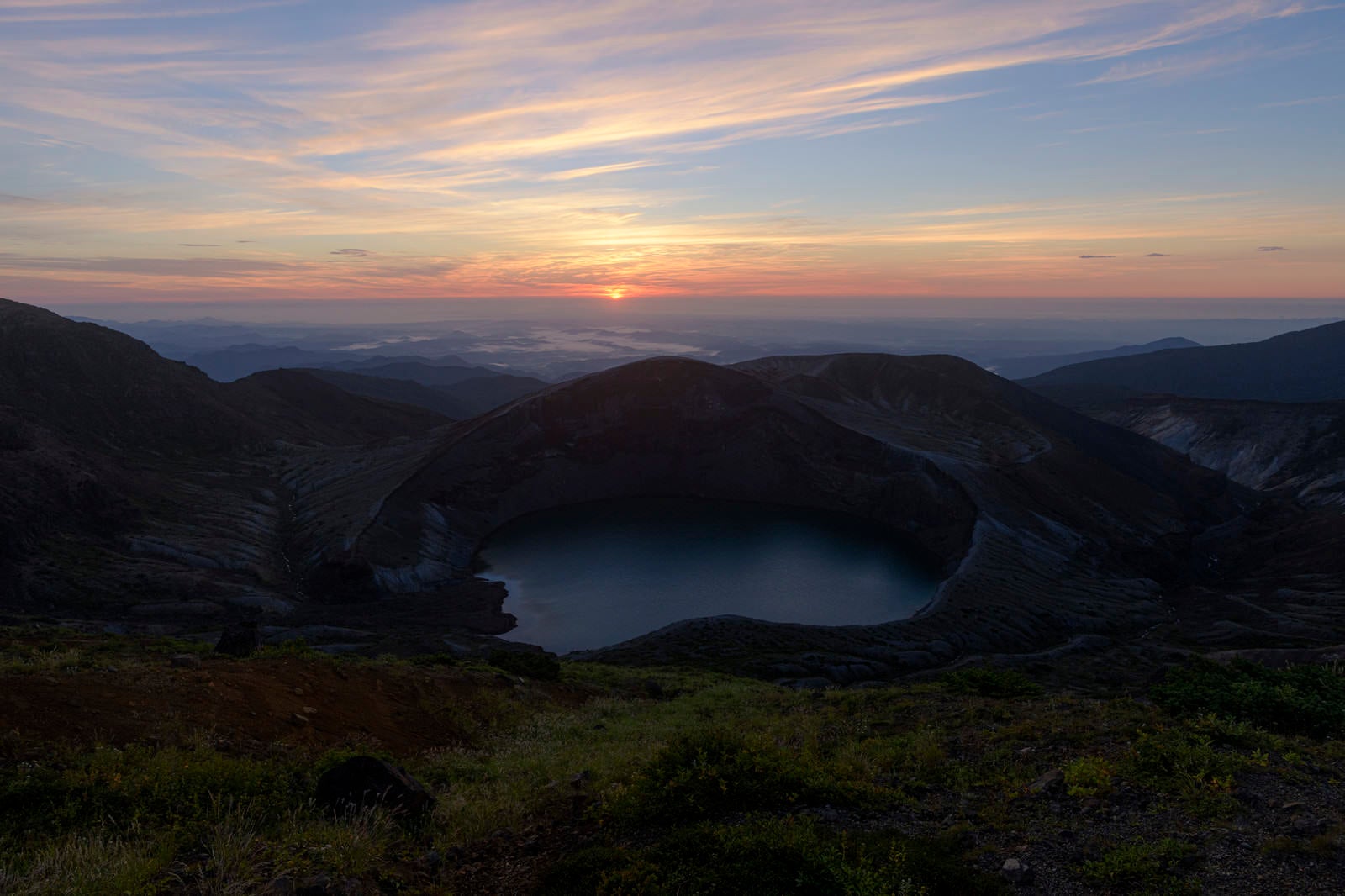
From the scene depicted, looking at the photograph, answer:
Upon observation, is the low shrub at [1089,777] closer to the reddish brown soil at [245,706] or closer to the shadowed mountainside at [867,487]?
the reddish brown soil at [245,706]

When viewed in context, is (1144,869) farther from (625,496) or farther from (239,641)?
(625,496)

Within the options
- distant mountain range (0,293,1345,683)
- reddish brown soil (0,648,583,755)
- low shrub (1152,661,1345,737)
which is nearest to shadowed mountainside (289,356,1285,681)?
distant mountain range (0,293,1345,683)

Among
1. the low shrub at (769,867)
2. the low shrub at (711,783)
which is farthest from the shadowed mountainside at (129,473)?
the low shrub at (769,867)

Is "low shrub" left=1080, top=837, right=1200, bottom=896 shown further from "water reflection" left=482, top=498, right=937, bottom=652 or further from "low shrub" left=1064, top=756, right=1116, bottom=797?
"water reflection" left=482, top=498, right=937, bottom=652

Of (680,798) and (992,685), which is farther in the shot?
(992,685)

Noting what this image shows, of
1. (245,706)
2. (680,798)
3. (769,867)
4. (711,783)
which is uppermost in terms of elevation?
(769,867)

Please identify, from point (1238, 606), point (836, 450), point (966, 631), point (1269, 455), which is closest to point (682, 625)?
point (966, 631)

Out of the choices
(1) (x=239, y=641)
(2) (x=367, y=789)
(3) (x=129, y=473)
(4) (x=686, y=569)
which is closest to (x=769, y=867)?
(2) (x=367, y=789)

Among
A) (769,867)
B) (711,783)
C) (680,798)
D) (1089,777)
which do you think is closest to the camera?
(769,867)
